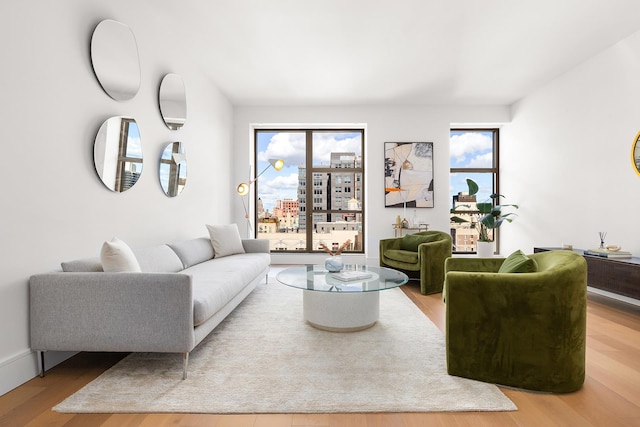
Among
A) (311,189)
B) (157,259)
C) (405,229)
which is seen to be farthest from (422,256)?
(157,259)

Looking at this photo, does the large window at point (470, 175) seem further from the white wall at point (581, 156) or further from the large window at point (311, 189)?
the large window at point (311, 189)

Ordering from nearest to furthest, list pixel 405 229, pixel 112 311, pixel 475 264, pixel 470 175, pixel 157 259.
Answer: pixel 112 311, pixel 475 264, pixel 157 259, pixel 405 229, pixel 470 175

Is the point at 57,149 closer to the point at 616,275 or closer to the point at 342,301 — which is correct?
the point at 342,301

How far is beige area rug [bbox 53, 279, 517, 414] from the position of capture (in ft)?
5.60

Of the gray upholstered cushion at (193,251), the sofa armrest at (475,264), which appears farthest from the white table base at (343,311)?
the gray upholstered cushion at (193,251)

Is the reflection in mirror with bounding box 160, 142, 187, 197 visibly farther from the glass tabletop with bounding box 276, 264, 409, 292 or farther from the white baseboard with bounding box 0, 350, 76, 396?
the white baseboard with bounding box 0, 350, 76, 396

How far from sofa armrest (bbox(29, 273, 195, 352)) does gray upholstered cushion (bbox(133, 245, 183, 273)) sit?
24.1 inches

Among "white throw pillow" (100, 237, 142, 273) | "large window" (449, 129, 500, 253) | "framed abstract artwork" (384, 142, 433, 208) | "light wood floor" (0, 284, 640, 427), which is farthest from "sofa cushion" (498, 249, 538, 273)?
"large window" (449, 129, 500, 253)

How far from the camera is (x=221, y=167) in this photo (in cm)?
544

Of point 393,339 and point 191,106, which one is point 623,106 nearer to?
point 393,339

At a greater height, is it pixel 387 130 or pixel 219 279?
pixel 387 130

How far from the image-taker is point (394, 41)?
3.77 metres

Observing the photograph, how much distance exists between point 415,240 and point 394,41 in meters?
2.65

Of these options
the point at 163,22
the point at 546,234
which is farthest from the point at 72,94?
the point at 546,234
